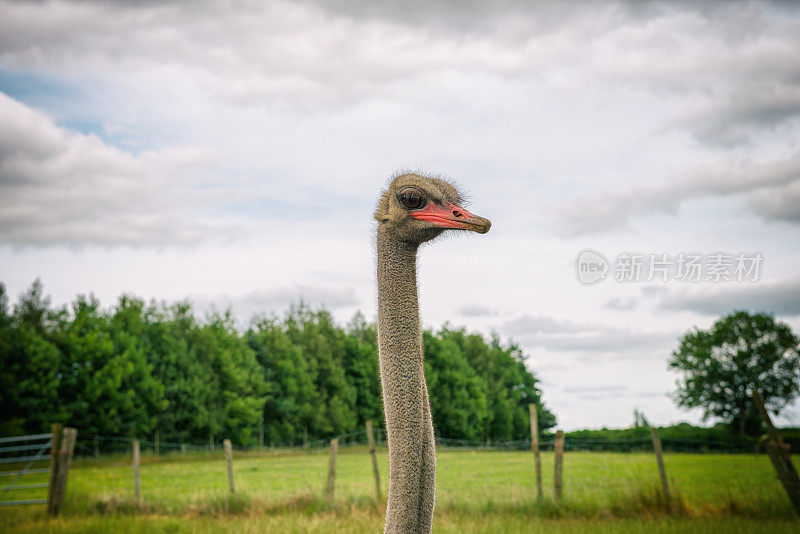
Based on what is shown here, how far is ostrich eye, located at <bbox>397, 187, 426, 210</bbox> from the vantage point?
9.70 feet

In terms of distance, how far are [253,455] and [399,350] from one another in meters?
36.6

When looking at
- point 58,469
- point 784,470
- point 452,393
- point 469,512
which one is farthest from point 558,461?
point 452,393

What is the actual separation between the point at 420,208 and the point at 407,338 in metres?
0.57

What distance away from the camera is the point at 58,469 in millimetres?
10797

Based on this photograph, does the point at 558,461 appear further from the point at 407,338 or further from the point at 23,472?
the point at 23,472

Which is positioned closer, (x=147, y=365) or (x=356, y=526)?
(x=356, y=526)

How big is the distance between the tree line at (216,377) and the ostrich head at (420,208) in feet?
68.8

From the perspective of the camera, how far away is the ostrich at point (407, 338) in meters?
2.76

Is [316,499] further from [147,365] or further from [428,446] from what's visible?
[147,365]

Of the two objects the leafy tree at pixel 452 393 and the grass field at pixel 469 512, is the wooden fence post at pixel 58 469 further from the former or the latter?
the leafy tree at pixel 452 393

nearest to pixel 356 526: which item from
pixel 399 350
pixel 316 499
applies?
pixel 316 499

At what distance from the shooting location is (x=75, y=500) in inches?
442

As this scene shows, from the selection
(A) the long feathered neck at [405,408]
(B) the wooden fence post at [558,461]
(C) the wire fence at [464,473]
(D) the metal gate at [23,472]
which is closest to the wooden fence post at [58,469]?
(D) the metal gate at [23,472]

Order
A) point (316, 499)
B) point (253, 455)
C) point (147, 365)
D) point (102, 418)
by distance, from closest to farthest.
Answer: point (316, 499)
point (102, 418)
point (147, 365)
point (253, 455)
